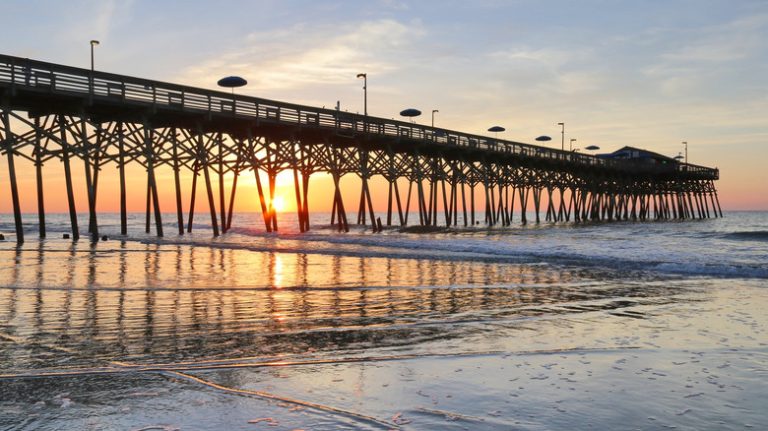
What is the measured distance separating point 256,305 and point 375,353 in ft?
11.2

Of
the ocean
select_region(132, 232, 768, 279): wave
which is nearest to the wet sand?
the ocean

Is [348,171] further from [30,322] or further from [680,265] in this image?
[30,322]

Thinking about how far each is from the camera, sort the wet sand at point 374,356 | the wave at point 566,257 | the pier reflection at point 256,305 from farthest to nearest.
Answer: the wave at point 566,257, the pier reflection at point 256,305, the wet sand at point 374,356

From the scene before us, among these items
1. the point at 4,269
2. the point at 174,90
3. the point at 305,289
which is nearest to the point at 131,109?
the point at 174,90

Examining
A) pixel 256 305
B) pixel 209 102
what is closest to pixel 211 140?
pixel 209 102

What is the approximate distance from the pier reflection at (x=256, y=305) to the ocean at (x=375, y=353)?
5cm

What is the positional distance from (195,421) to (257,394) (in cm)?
63

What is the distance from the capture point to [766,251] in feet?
74.1

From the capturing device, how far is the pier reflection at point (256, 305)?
5957 mm

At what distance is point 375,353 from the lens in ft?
18.7

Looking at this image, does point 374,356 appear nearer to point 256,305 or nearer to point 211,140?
point 256,305

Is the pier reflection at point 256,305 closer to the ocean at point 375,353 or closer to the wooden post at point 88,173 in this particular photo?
the ocean at point 375,353

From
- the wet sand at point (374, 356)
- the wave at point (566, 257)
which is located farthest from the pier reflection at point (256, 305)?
the wave at point (566, 257)

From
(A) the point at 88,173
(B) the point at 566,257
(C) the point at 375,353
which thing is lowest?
(B) the point at 566,257
